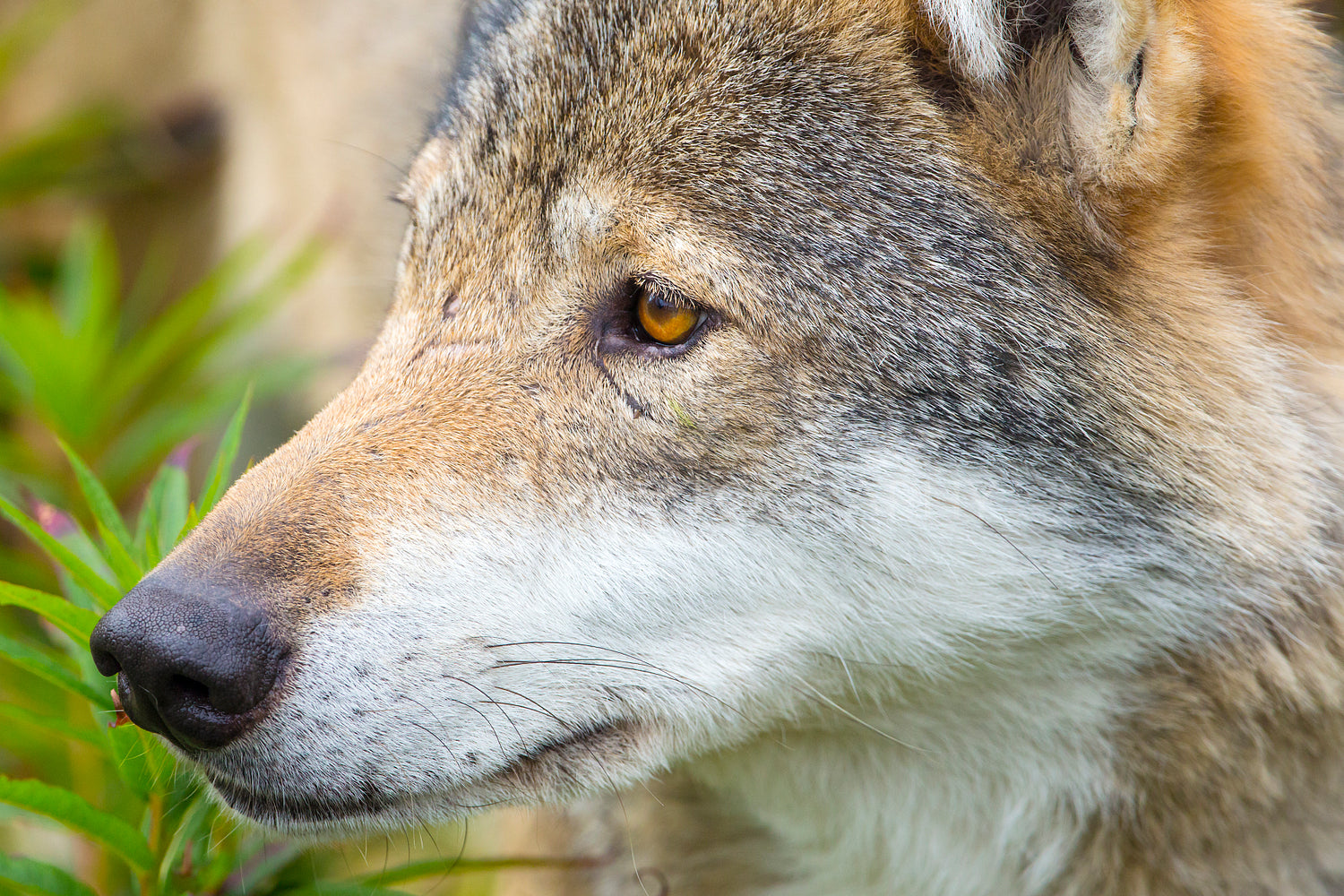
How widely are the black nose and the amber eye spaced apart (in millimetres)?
723

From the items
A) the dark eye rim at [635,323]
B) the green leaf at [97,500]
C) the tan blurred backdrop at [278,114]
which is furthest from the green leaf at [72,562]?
the tan blurred backdrop at [278,114]

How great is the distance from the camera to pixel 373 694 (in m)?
1.73

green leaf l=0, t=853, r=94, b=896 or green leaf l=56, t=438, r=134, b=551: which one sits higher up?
green leaf l=56, t=438, r=134, b=551

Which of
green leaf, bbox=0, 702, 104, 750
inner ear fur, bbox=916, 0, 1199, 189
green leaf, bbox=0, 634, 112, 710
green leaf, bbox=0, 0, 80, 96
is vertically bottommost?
green leaf, bbox=0, 702, 104, 750

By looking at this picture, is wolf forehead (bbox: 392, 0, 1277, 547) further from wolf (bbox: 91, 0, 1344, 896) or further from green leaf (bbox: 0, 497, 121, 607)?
green leaf (bbox: 0, 497, 121, 607)

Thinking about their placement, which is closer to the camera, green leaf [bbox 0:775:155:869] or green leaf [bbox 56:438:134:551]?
green leaf [bbox 0:775:155:869]

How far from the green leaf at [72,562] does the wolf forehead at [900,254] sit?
36.3 inches

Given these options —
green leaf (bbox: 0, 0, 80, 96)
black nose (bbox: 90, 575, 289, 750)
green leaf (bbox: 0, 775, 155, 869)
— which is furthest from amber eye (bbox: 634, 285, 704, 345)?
green leaf (bbox: 0, 0, 80, 96)

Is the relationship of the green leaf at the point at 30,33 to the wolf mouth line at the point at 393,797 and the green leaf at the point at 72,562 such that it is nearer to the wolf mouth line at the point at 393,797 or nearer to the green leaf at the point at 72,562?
the green leaf at the point at 72,562

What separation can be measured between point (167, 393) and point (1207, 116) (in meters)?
3.24

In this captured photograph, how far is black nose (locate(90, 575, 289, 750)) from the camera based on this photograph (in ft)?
5.32

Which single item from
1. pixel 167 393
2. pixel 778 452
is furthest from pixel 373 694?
pixel 167 393

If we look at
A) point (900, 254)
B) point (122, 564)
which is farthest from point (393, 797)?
point (900, 254)

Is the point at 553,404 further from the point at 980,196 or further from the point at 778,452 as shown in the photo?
the point at 980,196
